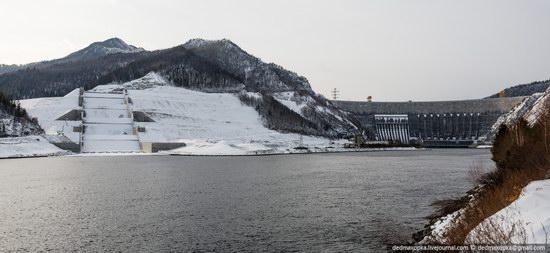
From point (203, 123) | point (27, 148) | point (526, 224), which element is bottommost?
point (526, 224)

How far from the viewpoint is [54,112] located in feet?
419

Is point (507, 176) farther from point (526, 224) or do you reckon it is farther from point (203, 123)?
point (203, 123)

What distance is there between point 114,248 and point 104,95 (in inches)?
5387

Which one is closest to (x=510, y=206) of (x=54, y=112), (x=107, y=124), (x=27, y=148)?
(x=27, y=148)

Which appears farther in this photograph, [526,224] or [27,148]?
[27,148]

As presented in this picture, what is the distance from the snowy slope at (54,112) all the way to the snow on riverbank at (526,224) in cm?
10739

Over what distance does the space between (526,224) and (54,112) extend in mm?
133753

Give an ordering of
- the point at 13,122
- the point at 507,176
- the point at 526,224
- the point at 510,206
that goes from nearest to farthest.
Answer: the point at 526,224
the point at 510,206
the point at 507,176
the point at 13,122

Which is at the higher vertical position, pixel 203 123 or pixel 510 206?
pixel 203 123

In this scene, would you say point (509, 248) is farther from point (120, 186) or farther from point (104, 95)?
point (104, 95)

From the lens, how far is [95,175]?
48.2 m

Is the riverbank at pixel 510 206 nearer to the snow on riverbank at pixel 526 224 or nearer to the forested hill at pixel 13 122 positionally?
the snow on riverbank at pixel 526 224

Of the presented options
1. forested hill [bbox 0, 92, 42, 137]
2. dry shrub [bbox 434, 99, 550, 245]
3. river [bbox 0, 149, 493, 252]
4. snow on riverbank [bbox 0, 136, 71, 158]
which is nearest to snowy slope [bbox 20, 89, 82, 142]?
forested hill [bbox 0, 92, 42, 137]

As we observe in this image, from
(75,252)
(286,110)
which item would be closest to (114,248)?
(75,252)
